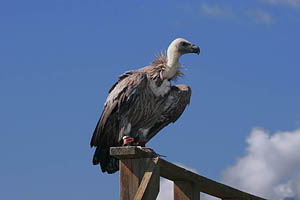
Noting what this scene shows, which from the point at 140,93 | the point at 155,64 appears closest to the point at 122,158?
the point at 140,93

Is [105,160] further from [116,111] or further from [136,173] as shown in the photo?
[136,173]

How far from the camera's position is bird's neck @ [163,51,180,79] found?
27.8 ft

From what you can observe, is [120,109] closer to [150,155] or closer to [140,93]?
[140,93]

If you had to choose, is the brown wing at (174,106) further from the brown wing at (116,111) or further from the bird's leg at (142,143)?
the brown wing at (116,111)

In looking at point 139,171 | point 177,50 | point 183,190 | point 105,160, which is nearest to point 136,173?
point 139,171

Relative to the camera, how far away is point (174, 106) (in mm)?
8844

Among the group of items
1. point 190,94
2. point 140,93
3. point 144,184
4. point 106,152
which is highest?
point 190,94

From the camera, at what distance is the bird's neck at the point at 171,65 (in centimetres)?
848

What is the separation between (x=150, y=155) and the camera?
584 centimetres

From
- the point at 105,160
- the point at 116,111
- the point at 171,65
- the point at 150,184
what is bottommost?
the point at 150,184

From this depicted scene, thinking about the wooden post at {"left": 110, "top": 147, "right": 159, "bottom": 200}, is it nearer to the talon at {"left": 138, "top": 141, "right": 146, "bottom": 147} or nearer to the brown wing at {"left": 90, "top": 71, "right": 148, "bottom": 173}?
the brown wing at {"left": 90, "top": 71, "right": 148, "bottom": 173}

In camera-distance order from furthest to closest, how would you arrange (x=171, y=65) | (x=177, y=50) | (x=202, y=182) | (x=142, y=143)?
(x=177, y=50) → (x=171, y=65) → (x=142, y=143) → (x=202, y=182)

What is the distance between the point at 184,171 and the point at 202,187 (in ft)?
2.64

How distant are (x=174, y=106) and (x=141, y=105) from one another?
2.69 ft
